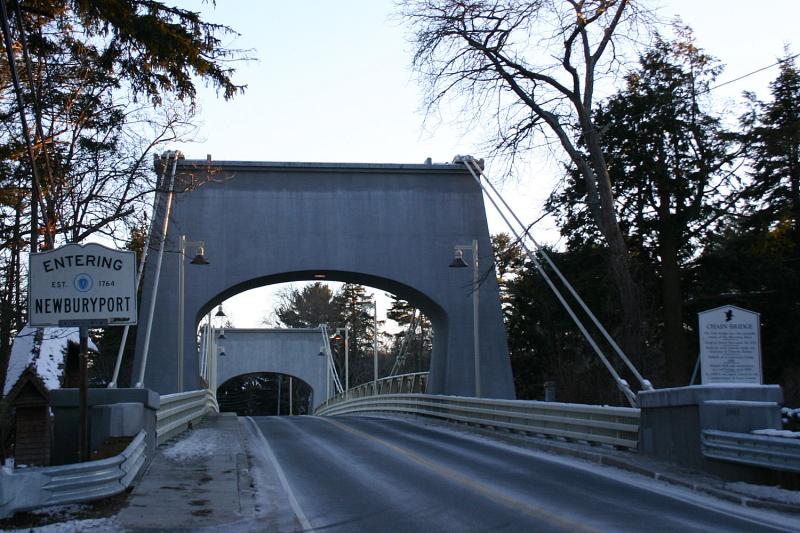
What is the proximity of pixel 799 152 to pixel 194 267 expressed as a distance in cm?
1966

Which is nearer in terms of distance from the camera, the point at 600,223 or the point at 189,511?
the point at 189,511

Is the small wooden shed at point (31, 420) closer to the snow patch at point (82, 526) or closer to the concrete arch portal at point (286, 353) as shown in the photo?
the snow patch at point (82, 526)

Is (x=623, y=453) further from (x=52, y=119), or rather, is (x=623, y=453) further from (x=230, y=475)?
(x=52, y=119)

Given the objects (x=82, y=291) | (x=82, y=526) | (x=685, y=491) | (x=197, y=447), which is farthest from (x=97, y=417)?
(x=685, y=491)

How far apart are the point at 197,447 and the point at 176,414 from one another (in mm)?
2568

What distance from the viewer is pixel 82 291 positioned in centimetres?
1065

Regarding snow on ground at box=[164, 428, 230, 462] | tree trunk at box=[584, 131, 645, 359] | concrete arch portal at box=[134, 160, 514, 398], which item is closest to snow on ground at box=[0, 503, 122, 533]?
Result: snow on ground at box=[164, 428, 230, 462]

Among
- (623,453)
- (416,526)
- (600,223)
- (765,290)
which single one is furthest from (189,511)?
(765,290)

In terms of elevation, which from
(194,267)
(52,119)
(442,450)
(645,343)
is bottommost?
(442,450)

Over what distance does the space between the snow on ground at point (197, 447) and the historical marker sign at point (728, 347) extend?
8.05 meters

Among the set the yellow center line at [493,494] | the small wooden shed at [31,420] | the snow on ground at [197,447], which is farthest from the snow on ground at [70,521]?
the snow on ground at [197,447]

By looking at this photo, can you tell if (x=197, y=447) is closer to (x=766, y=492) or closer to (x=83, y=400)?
(x=83, y=400)

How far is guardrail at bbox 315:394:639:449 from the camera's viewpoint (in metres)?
14.6

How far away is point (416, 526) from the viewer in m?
9.15
